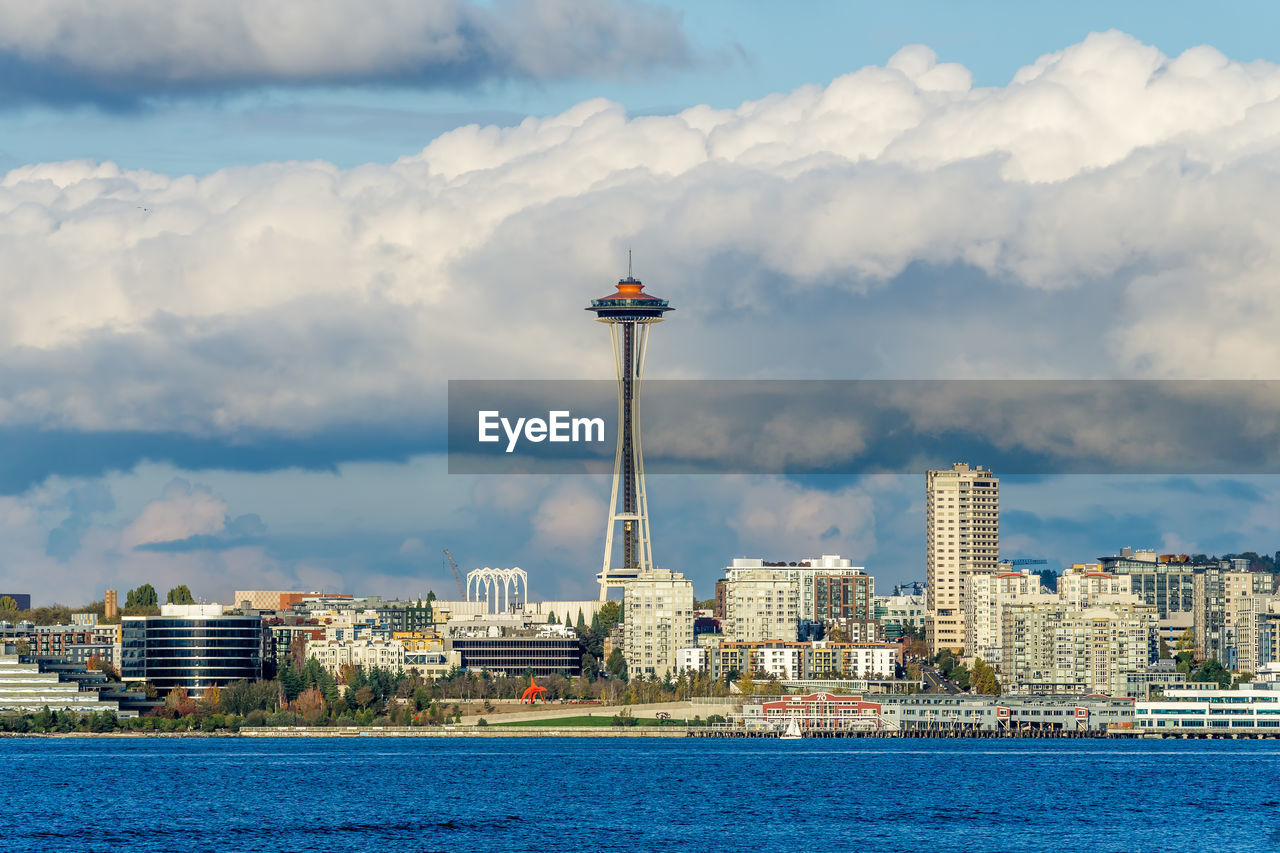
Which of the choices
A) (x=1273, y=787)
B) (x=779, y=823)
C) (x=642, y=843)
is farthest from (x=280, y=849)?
(x=1273, y=787)

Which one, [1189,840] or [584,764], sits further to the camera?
[584,764]

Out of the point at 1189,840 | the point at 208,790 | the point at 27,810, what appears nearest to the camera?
A: the point at 1189,840

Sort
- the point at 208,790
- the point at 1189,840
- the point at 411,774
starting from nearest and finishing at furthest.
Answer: the point at 1189,840
the point at 208,790
the point at 411,774

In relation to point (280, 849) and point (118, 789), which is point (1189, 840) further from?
point (118, 789)

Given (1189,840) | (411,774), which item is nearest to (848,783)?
(411,774)

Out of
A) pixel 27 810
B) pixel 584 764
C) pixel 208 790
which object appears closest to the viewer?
pixel 27 810

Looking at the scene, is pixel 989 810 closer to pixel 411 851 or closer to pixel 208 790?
pixel 411 851

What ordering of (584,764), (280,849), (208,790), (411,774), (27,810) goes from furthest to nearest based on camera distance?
1. (584,764)
2. (411,774)
3. (208,790)
4. (27,810)
5. (280,849)
